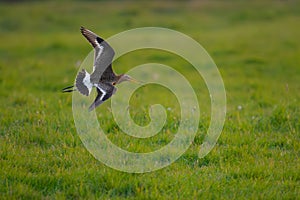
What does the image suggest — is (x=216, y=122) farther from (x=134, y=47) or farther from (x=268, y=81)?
(x=134, y=47)

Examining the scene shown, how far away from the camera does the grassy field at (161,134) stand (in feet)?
17.5

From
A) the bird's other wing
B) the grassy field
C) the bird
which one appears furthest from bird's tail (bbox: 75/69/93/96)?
the grassy field

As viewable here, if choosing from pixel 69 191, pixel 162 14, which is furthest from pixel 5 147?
pixel 162 14

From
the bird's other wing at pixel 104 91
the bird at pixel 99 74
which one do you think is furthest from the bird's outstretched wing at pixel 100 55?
the bird's other wing at pixel 104 91

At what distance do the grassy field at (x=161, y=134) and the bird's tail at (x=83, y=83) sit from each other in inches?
23.8

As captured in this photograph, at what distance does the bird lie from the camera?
6.84 metres

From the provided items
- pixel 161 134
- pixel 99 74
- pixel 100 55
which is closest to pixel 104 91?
pixel 99 74

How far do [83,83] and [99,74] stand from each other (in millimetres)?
307

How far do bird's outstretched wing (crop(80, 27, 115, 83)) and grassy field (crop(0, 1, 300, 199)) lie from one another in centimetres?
80

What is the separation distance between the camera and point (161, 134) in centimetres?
703

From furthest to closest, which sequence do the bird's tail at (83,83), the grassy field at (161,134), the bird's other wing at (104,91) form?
the bird's tail at (83,83), the bird's other wing at (104,91), the grassy field at (161,134)

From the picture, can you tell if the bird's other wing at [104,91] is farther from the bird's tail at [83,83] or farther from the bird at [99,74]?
the bird's tail at [83,83]

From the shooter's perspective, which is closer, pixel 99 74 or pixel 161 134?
pixel 161 134

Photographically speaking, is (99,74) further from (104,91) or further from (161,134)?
(161,134)
